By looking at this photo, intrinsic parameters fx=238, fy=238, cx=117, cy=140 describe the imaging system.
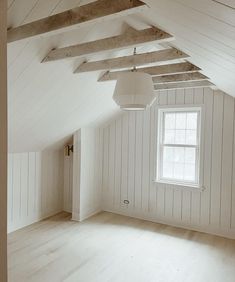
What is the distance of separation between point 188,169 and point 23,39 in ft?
11.0

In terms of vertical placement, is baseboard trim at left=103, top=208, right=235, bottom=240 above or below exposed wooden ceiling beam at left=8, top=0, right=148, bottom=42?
below

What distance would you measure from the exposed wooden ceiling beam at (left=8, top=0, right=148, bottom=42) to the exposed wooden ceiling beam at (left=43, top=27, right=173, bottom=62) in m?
0.49

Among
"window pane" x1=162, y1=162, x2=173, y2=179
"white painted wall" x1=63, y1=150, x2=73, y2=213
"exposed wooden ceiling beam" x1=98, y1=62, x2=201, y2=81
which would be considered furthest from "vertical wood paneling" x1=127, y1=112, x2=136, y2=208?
"exposed wooden ceiling beam" x1=98, y1=62, x2=201, y2=81

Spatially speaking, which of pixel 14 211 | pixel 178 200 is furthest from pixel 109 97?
pixel 14 211

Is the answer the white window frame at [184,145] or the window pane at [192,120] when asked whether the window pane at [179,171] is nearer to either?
the white window frame at [184,145]

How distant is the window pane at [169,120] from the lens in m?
4.31

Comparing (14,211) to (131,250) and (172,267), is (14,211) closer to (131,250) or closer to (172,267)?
(131,250)

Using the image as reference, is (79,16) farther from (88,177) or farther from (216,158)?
(88,177)

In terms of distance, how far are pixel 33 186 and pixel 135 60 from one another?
116 inches

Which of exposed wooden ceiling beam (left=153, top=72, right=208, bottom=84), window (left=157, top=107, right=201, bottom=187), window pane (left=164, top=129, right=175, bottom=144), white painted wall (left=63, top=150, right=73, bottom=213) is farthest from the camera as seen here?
white painted wall (left=63, top=150, right=73, bottom=213)

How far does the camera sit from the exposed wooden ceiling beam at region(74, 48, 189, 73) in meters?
2.33

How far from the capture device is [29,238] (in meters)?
3.59

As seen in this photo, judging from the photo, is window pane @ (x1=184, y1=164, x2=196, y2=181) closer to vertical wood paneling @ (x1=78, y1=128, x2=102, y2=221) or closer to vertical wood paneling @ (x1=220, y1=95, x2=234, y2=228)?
vertical wood paneling @ (x1=220, y1=95, x2=234, y2=228)

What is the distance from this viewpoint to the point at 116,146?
4.76 metres
